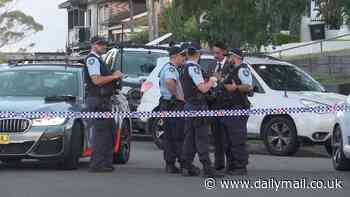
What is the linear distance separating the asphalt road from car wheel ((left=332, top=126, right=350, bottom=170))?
16cm

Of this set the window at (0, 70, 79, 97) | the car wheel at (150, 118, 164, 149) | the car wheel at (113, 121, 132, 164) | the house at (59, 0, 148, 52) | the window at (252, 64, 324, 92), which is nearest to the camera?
the window at (0, 70, 79, 97)

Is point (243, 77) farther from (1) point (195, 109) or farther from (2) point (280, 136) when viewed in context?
(2) point (280, 136)

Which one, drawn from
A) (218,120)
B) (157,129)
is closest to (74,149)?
(218,120)

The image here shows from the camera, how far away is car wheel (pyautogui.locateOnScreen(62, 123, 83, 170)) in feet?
38.5

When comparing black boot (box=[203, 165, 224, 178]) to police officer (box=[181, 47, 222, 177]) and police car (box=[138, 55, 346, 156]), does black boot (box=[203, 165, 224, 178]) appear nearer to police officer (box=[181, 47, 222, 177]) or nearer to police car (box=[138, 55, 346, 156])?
police officer (box=[181, 47, 222, 177])

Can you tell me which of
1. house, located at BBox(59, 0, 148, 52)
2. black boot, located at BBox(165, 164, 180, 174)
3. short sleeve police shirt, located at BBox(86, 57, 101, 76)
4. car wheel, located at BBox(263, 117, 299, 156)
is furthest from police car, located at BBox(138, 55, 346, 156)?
house, located at BBox(59, 0, 148, 52)

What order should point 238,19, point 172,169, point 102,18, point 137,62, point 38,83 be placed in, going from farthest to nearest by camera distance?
point 102,18 → point 238,19 → point 137,62 → point 38,83 → point 172,169

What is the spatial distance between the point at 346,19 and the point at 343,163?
7937mm

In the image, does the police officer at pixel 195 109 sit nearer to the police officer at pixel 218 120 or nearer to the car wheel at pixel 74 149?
the police officer at pixel 218 120

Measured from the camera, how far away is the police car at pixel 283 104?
49.7 ft

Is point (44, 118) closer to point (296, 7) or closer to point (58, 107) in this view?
point (58, 107)

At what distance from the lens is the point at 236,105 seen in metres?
11.9

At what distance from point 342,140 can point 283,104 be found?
3.45 m

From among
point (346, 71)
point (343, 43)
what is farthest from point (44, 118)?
point (343, 43)
